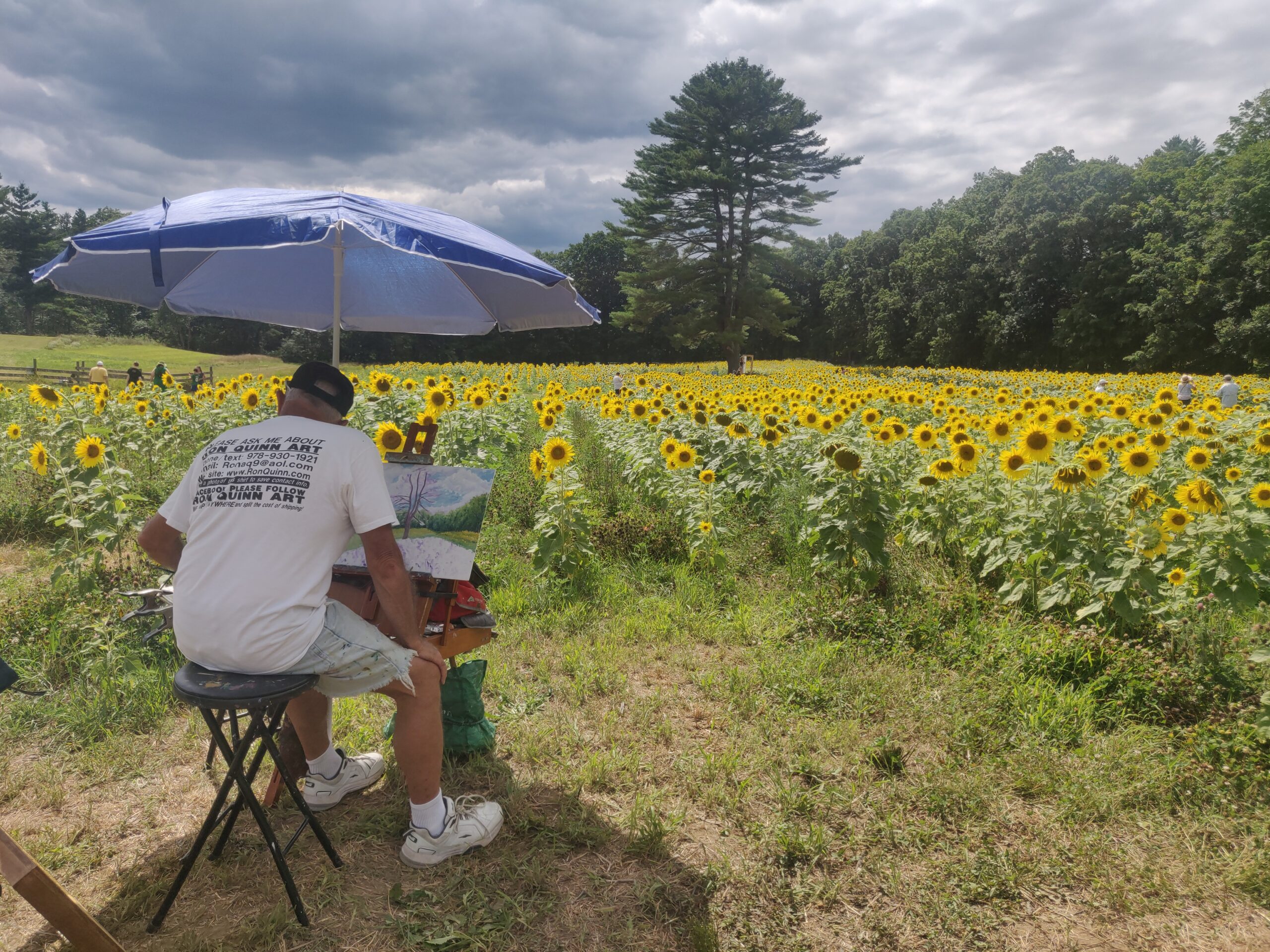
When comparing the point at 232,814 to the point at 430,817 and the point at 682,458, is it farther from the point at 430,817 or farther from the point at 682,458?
the point at 682,458

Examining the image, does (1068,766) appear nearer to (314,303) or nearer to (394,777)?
→ (394,777)

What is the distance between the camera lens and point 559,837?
2.93m

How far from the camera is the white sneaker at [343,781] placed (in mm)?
3102

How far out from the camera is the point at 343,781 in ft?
10.4

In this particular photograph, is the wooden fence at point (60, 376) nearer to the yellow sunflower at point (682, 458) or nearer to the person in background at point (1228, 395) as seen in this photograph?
the yellow sunflower at point (682, 458)

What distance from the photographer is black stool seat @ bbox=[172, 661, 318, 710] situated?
2.26 metres

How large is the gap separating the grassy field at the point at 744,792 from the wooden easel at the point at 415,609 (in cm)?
37

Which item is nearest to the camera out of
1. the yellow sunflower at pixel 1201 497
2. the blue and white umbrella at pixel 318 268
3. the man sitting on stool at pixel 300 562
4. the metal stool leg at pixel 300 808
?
the man sitting on stool at pixel 300 562

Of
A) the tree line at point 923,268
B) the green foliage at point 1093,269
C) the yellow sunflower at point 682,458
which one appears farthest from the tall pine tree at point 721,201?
the yellow sunflower at point 682,458

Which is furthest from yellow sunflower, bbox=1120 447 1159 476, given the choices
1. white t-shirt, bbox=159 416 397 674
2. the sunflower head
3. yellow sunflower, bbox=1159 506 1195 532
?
white t-shirt, bbox=159 416 397 674

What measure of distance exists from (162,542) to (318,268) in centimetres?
252

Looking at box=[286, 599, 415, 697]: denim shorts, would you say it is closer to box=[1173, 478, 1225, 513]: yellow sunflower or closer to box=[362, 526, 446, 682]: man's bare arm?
box=[362, 526, 446, 682]: man's bare arm

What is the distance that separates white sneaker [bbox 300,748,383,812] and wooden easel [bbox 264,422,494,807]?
0.44 ft

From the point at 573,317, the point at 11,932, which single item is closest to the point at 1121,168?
the point at 573,317
